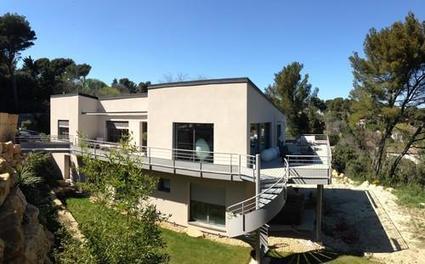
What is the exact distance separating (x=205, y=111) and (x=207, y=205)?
5.04m

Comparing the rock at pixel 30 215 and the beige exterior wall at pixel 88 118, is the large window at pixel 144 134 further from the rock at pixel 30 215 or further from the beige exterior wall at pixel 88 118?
the rock at pixel 30 215

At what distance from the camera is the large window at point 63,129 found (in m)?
29.5

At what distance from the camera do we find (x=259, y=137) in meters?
21.3

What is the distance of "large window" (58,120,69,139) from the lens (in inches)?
1160

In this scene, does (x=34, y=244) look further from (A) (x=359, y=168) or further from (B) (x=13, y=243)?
(A) (x=359, y=168)

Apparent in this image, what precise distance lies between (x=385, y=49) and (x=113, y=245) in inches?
1078

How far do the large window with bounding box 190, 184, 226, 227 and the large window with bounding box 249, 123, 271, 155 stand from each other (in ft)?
10.9

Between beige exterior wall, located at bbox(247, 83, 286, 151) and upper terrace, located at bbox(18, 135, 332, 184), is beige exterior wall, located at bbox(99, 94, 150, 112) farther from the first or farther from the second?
beige exterior wall, located at bbox(247, 83, 286, 151)

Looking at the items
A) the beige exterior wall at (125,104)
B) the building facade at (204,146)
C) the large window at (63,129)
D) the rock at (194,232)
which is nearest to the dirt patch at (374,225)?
the building facade at (204,146)

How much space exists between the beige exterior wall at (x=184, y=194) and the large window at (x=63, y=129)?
520 inches

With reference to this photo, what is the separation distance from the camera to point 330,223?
20547mm

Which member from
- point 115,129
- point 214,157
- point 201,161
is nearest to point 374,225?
point 214,157

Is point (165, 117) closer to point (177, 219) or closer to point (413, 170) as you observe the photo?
point (177, 219)

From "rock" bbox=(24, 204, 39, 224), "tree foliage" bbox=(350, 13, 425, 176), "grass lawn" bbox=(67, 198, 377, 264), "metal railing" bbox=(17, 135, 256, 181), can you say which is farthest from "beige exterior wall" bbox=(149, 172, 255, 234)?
"tree foliage" bbox=(350, 13, 425, 176)
